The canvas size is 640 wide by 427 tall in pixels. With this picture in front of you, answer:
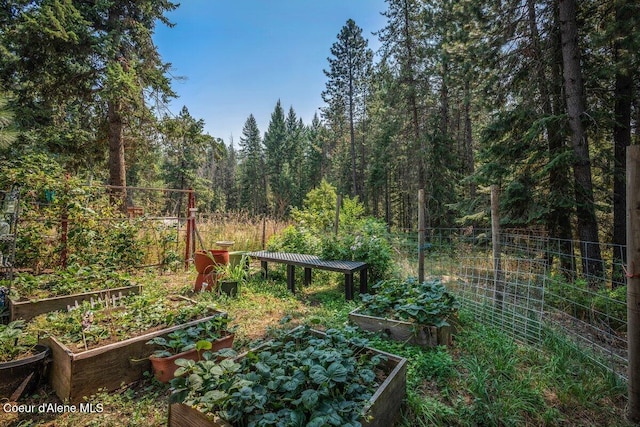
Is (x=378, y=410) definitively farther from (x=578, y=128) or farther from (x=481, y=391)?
(x=578, y=128)

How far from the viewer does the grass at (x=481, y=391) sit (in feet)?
5.43

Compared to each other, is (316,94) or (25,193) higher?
(316,94)

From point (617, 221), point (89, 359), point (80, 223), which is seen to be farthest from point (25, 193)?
point (617, 221)

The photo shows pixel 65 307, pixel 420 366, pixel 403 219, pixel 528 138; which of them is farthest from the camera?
pixel 403 219

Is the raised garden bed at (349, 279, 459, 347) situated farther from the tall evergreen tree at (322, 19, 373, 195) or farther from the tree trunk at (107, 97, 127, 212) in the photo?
the tall evergreen tree at (322, 19, 373, 195)

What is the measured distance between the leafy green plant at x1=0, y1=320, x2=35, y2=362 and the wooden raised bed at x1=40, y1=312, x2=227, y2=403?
10 centimetres

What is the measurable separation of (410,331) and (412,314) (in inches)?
6.8

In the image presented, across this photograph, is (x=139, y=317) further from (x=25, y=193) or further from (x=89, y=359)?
(x=25, y=193)

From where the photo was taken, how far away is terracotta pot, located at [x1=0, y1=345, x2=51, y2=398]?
6.01 feet

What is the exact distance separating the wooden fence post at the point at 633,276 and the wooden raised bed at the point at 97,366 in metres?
3.01

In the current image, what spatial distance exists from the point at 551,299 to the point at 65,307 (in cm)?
489

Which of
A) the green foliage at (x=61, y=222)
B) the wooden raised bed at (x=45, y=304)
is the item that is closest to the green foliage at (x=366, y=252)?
the wooden raised bed at (x=45, y=304)

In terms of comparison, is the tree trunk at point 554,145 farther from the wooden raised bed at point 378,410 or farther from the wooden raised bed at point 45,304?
the wooden raised bed at point 45,304

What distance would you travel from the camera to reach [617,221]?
5445 millimetres
